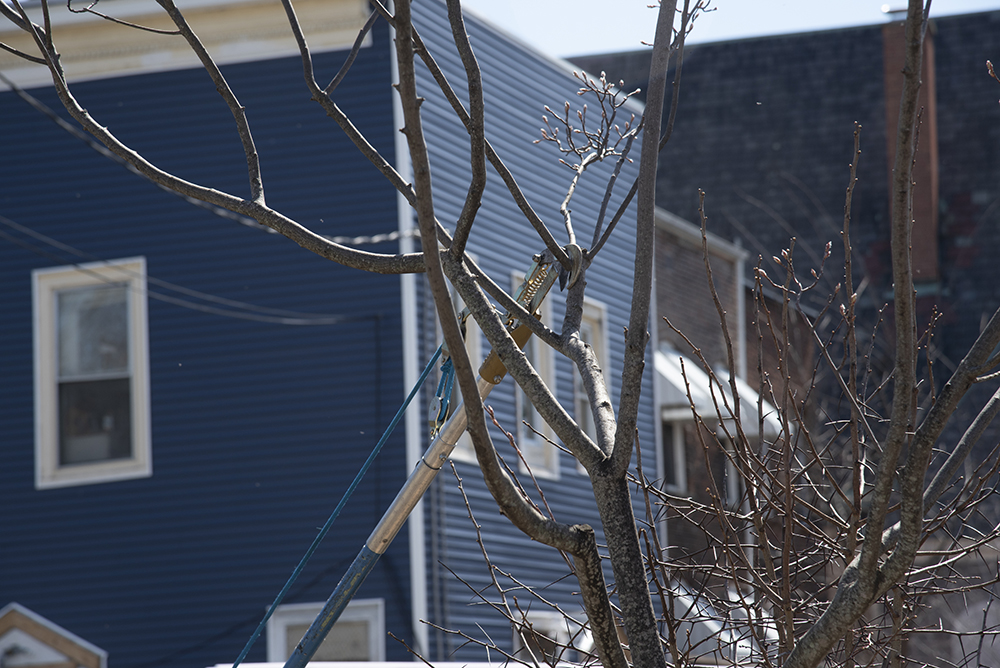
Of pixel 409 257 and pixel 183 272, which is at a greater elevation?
pixel 183 272

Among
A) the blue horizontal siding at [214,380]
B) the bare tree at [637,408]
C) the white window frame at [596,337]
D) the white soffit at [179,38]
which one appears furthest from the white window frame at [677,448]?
the bare tree at [637,408]

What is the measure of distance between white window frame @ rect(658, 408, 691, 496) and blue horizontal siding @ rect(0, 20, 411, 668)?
6358mm

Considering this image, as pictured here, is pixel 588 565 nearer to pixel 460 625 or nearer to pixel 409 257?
pixel 409 257

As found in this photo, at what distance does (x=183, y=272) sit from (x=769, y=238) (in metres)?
14.3

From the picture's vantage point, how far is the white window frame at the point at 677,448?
57.8ft

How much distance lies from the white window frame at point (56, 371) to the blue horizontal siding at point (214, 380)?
0.37ft

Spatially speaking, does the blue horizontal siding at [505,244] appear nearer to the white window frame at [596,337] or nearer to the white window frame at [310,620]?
the white window frame at [596,337]

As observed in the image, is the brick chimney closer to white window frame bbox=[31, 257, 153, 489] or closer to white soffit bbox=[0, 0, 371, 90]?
white soffit bbox=[0, 0, 371, 90]

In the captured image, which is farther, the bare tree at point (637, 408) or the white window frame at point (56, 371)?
the white window frame at point (56, 371)

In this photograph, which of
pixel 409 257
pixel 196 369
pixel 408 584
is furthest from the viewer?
pixel 196 369

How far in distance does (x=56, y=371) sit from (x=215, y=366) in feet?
5.73

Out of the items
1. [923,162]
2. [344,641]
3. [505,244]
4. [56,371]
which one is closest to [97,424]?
[56,371]

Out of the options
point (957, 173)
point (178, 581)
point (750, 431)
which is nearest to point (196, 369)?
point (178, 581)

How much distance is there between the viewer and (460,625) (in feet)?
39.8
